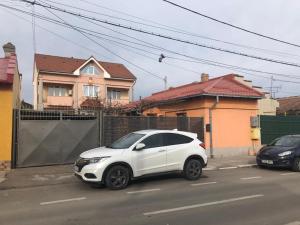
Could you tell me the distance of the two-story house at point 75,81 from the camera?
2045 inches

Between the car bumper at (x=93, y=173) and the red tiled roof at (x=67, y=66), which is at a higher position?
the red tiled roof at (x=67, y=66)

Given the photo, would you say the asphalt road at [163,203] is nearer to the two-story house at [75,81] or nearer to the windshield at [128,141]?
the windshield at [128,141]

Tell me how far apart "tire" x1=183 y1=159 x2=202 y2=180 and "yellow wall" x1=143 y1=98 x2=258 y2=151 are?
7.17 metres

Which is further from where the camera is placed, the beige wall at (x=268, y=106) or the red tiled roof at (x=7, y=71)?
the beige wall at (x=268, y=106)

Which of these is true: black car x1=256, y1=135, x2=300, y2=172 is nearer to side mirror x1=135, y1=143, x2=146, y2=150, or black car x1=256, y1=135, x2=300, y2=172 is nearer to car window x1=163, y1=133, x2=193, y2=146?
car window x1=163, y1=133, x2=193, y2=146

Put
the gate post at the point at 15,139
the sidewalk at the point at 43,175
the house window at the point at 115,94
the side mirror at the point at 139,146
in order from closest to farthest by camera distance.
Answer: the side mirror at the point at 139,146
the sidewalk at the point at 43,175
the gate post at the point at 15,139
the house window at the point at 115,94

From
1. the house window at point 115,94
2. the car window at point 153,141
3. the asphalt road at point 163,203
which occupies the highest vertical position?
the house window at point 115,94

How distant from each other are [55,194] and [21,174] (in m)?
3.82

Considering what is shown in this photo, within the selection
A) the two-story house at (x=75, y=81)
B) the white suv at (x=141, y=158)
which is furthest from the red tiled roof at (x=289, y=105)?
the white suv at (x=141, y=158)

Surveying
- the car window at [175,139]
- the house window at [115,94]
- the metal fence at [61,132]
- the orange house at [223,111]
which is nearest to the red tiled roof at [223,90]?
the orange house at [223,111]

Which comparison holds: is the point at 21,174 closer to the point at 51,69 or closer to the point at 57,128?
the point at 57,128

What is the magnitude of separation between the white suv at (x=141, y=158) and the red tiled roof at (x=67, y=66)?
41314mm

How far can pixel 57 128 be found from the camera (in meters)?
16.1

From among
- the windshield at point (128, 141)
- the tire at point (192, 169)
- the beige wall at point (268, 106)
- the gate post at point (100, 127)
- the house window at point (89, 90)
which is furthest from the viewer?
the house window at point (89, 90)
